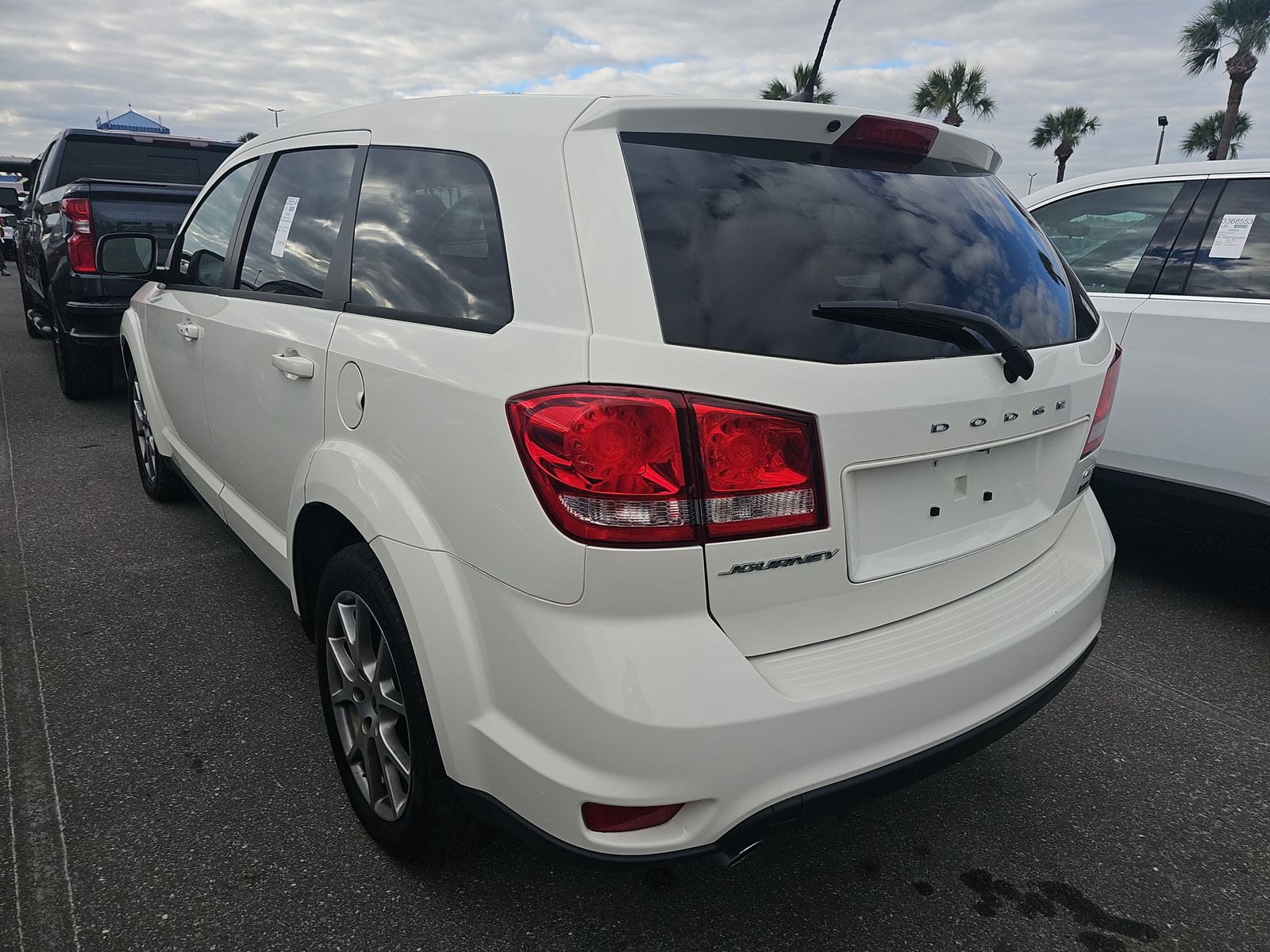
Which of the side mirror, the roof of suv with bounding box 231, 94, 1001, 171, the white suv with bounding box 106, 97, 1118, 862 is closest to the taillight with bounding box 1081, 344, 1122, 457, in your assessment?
the white suv with bounding box 106, 97, 1118, 862

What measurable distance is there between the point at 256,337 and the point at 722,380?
1.67 metres

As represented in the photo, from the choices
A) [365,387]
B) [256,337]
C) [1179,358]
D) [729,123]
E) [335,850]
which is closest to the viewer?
[729,123]

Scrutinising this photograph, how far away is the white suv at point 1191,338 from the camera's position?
331 cm

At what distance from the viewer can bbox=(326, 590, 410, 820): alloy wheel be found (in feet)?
6.51

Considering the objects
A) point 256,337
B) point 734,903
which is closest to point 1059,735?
point 734,903

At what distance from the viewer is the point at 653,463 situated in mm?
1461

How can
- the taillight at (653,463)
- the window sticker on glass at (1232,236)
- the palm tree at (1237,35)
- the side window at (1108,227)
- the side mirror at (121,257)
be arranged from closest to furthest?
the taillight at (653,463) < the window sticker on glass at (1232,236) < the side mirror at (121,257) < the side window at (1108,227) < the palm tree at (1237,35)

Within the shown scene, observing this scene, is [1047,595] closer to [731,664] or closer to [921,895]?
[921,895]

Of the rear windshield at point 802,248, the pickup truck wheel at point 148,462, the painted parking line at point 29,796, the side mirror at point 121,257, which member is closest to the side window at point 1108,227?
the rear windshield at point 802,248

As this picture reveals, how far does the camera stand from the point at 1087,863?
86.2 inches

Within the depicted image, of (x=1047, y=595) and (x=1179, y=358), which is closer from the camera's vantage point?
(x=1047, y=595)

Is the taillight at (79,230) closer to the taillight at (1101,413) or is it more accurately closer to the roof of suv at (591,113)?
the roof of suv at (591,113)

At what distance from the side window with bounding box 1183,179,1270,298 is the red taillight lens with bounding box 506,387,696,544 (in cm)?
301

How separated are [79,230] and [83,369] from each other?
1275 mm
